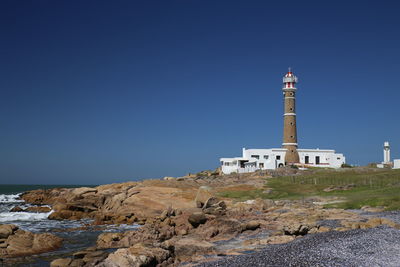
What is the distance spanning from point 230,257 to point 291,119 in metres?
75.6

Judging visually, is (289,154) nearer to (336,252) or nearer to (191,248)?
(191,248)

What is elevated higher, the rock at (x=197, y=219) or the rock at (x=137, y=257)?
the rock at (x=197, y=219)

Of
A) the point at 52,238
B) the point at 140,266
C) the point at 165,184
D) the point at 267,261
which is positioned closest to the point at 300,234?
the point at 267,261

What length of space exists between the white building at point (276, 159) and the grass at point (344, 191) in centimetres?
2300

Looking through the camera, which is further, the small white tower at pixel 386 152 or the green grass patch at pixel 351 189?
the small white tower at pixel 386 152

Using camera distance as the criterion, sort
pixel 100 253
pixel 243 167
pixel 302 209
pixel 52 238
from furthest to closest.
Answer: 1. pixel 243 167
2. pixel 302 209
3. pixel 52 238
4. pixel 100 253

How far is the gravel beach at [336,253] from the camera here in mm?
15664

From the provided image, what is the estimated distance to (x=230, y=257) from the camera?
18750 mm

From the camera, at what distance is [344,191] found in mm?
46125

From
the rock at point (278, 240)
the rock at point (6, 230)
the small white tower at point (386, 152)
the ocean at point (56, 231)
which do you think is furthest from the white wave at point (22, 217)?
the small white tower at point (386, 152)

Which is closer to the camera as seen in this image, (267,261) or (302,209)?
(267,261)

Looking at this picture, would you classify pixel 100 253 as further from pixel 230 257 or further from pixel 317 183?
pixel 317 183

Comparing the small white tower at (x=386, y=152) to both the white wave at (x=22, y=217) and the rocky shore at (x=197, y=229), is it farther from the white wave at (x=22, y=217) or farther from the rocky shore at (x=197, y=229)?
the white wave at (x=22, y=217)

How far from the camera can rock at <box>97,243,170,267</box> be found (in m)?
17.4
